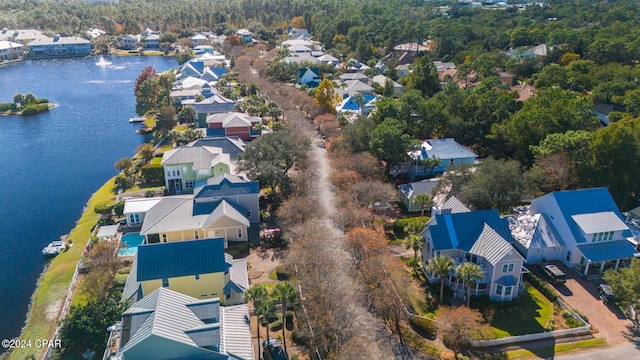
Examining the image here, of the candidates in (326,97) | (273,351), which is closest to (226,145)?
(326,97)

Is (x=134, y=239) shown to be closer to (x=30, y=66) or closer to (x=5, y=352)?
(x=5, y=352)

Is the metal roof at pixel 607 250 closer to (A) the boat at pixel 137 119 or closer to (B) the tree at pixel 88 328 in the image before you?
(B) the tree at pixel 88 328

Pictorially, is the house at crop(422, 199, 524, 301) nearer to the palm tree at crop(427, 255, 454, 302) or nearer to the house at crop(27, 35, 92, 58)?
the palm tree at crop(427, 255, 454, 302)

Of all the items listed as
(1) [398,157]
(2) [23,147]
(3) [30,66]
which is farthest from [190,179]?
(3) [30,66]

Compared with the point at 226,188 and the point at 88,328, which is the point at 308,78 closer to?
the point at 226,188

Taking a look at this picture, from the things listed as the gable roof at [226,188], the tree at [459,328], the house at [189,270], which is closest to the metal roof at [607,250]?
the tree at [459,328]
